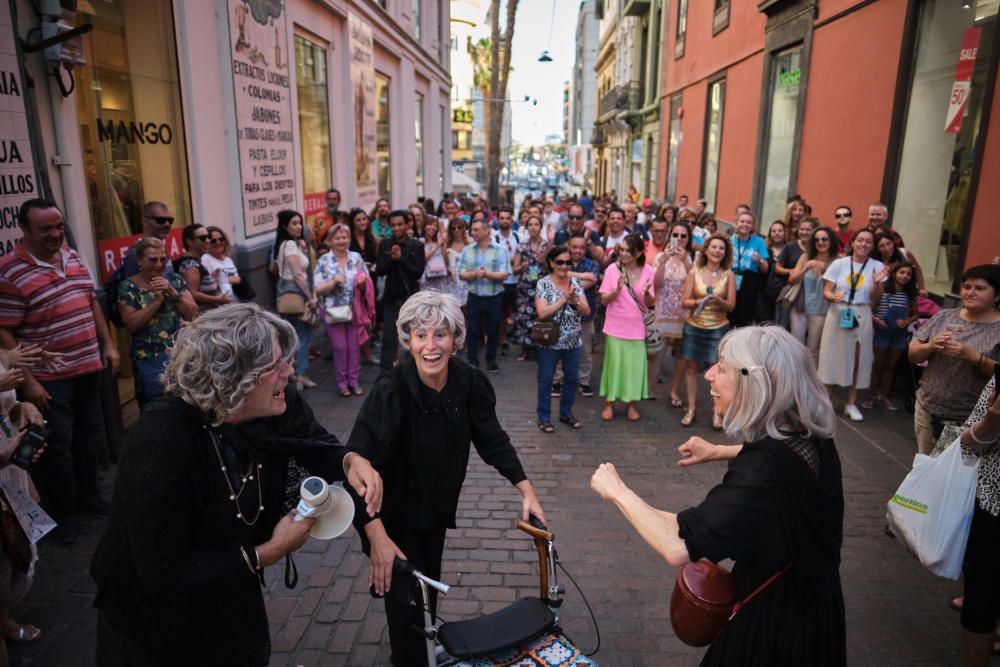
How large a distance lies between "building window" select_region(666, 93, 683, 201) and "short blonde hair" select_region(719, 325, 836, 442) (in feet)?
65.2

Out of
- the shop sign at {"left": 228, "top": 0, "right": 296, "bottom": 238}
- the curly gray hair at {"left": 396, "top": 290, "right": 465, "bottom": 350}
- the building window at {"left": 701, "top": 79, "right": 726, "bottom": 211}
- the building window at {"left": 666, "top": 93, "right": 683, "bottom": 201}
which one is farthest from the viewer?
the building window at {"left": 666, "top": 93, "right": 683, "bottom": 201}

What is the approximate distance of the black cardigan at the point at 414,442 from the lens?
8.80 feet

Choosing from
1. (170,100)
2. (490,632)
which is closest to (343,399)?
(170,100)

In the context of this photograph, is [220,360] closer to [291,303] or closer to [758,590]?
[758,590]

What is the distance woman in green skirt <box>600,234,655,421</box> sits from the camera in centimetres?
661

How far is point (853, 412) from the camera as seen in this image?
6.82 m

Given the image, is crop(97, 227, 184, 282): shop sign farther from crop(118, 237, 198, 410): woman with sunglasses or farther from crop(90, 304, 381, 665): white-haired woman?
crop(90, 304, 381, 665): white-haired woman

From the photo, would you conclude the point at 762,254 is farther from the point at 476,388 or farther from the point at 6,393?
the point at 6,393

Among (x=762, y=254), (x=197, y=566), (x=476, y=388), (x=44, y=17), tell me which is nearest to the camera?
(x=197, y=566)

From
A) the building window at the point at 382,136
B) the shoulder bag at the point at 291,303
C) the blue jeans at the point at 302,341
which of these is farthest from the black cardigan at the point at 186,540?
the building window at the point at 382,136

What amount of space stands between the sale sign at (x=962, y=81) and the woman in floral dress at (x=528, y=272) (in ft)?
16.4

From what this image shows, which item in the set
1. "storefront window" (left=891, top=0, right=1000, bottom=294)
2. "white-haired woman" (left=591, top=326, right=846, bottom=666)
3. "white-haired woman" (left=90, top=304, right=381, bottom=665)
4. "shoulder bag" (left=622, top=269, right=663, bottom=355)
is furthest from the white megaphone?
"storefront window" (left=891, top=0, right=1000, bottom=294)

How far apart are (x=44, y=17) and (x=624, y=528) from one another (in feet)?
18.1

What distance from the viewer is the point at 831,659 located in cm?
210
